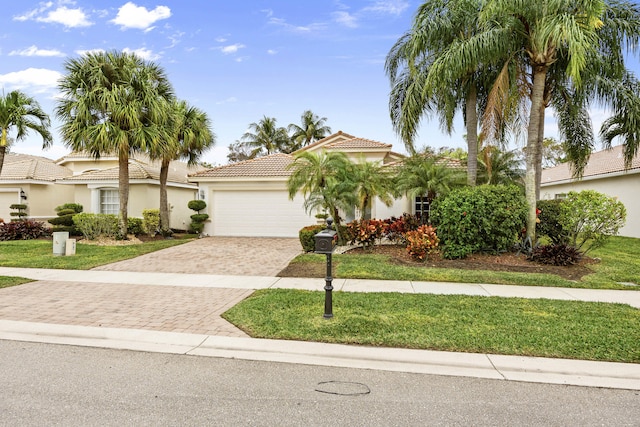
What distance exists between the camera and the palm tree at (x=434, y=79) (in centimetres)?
1138

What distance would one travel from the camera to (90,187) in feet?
61.4

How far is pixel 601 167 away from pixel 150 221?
24.4 meters

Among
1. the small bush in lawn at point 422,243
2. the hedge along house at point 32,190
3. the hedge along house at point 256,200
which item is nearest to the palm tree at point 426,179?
the small bush in lawn at point 422,243

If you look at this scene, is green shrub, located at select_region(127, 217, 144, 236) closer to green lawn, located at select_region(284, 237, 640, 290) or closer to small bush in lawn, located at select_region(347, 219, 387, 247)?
green lawn, located at select_region(284, 237, 640, 290)

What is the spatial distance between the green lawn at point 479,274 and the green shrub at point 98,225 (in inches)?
363

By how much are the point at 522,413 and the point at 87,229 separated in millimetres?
16598

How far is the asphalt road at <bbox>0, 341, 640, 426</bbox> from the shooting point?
2980 millimetres

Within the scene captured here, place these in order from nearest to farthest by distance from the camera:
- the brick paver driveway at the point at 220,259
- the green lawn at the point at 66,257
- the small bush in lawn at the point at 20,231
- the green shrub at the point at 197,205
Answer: the brick paver driveway at the point at 220,259, the green lawn at the point at 66,257, the small bush in lawn at the point at 20,231, the green shrub at the point at 197,205

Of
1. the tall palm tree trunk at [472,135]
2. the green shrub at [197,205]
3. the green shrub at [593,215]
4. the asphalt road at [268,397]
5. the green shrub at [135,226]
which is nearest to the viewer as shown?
the asphalt road at [268,397]

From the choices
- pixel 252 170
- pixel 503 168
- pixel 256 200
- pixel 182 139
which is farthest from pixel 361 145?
pixel 182 139

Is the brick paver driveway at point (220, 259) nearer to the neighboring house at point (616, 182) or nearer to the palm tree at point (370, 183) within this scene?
the palm tree at point (370, 183)

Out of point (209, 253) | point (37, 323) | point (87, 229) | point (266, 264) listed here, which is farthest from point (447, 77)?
point (87, 229)

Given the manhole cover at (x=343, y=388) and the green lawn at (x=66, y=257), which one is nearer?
the manhole cover at (x=343, y=388)

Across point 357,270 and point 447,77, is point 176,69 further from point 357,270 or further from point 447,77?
point 357,270
